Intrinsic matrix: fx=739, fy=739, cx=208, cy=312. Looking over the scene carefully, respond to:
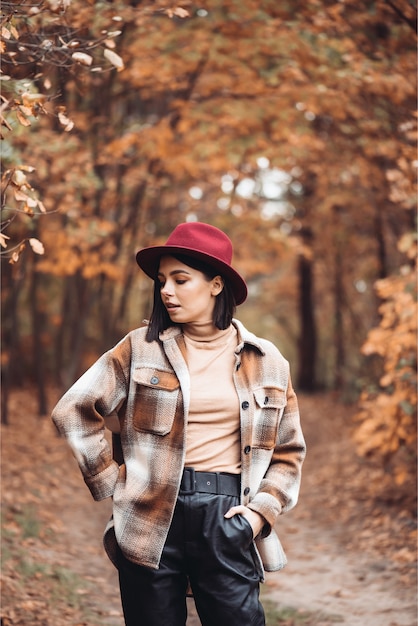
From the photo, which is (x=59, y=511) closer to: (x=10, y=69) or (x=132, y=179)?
(x=10, y=69)

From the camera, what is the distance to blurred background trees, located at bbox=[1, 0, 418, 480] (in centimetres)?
504

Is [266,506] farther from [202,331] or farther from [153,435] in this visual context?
[202,331]

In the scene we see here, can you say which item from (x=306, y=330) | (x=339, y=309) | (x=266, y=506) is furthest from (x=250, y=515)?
(x=306, y=330)

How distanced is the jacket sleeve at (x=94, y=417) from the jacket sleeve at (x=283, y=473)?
539 millimetres

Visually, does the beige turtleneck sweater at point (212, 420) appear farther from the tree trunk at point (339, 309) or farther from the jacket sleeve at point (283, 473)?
the tree trunk at point (339, 309)

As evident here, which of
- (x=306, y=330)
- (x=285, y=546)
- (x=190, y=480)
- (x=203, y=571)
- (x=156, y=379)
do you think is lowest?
(x=306, y=330)

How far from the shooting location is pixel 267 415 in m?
2.72

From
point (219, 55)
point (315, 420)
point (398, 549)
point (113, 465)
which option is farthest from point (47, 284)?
point (113, 465)

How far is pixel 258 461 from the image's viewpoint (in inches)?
106

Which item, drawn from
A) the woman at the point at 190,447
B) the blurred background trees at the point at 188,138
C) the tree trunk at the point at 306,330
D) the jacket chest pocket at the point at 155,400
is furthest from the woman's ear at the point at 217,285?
the tree trunk at the point at 306,330

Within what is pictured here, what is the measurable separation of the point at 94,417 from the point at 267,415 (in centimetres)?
63

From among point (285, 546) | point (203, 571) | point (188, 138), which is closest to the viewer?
Answer: point (203, 571)

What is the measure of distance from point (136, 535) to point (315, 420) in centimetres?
1258

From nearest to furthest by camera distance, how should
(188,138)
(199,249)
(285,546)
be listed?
1. (199,249)
2. (285,546)
3. (188,138)
